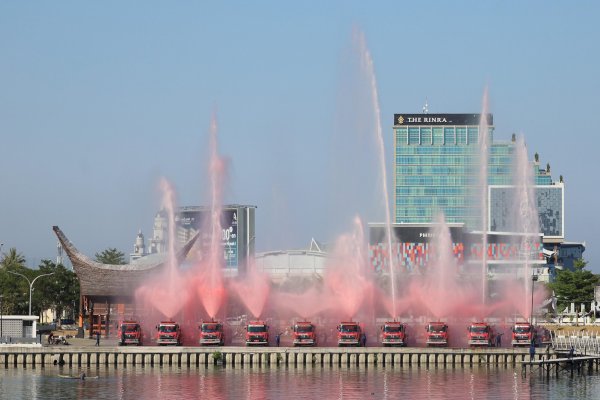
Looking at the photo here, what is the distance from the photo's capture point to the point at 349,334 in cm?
12950

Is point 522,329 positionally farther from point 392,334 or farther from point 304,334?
point 304,334

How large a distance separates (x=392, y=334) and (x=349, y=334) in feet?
14.2

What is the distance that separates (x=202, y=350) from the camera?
417ft

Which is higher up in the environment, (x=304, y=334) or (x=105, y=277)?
(x=105, y=277)

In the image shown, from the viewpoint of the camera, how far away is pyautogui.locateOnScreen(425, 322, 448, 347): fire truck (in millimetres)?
129125

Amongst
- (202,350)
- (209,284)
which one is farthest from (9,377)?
(209,284)

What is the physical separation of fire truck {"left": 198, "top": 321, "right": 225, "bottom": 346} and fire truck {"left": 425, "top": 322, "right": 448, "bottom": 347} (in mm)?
20993

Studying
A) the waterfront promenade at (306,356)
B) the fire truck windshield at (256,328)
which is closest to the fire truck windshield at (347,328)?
the waterfront promenade at (306,356)

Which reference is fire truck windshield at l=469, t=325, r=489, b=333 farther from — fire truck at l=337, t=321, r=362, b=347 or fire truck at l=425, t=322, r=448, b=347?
fire truck at l=337, t=321, r=362, b=347

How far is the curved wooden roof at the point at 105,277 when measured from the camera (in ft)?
518

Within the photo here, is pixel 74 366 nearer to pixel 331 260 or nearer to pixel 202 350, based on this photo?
pixel 202 350

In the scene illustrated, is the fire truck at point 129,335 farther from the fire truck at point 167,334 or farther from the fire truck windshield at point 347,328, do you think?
the fire truck windshield at point 347,328

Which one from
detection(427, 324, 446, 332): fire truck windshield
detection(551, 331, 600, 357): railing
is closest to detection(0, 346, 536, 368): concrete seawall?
detection(427, 324, 446, 332): fire truck windshield

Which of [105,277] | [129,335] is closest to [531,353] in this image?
[129,335]
